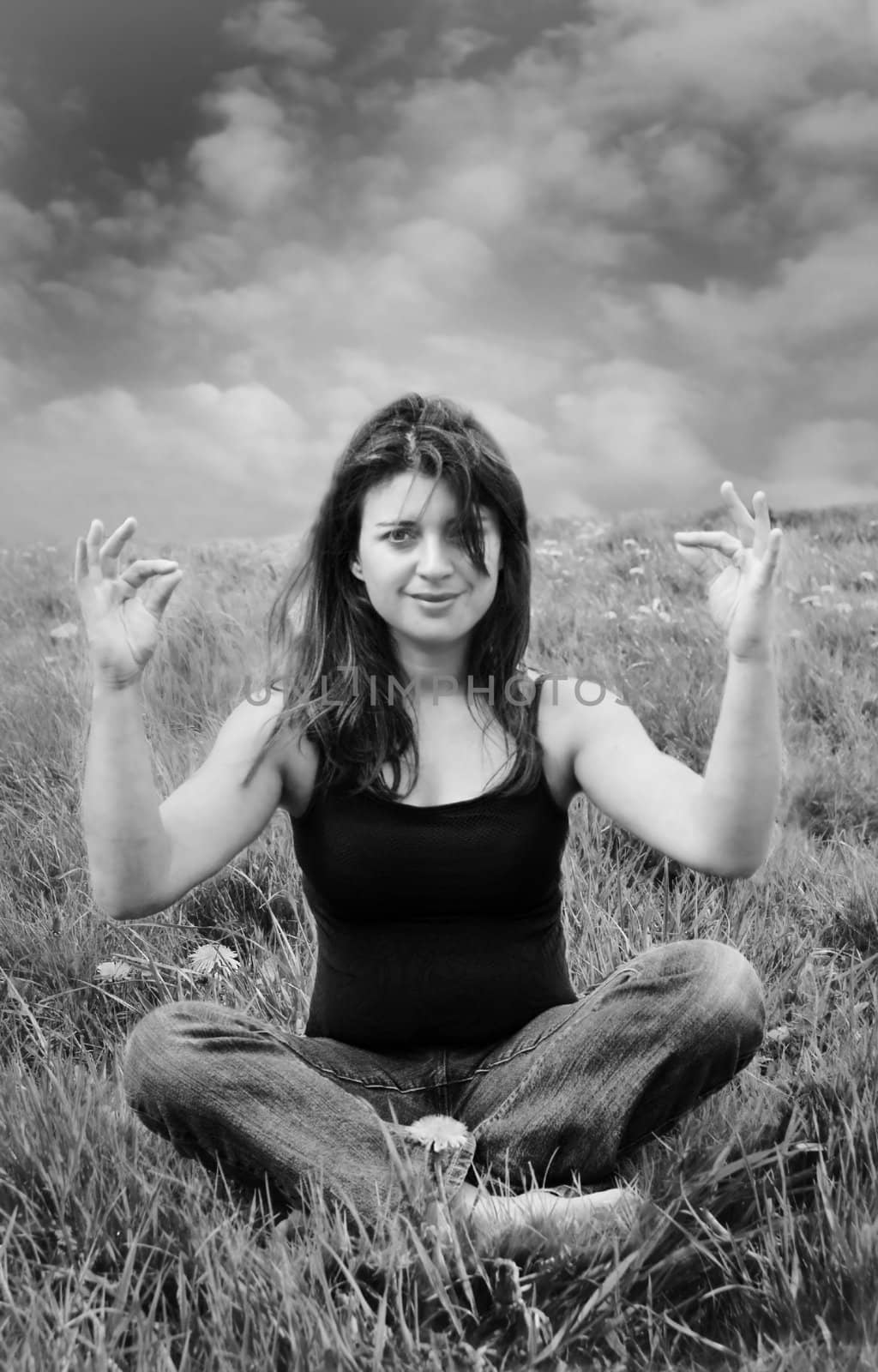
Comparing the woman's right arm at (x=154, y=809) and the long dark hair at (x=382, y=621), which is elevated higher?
the long dark hair at (x=382, y=621)

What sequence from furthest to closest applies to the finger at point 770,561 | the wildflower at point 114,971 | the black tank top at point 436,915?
the wildflower at point 114,971, the black tank top at point 436,915, the finger at point 770,561

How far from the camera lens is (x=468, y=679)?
2461mm

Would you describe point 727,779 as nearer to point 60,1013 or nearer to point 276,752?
point 276,752

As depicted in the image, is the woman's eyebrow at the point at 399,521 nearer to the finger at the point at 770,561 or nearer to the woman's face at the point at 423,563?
the woman's face at the point at 423,563

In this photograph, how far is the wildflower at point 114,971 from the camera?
2822 mm

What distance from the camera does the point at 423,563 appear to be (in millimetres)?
2230

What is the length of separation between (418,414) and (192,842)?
3.05 ft

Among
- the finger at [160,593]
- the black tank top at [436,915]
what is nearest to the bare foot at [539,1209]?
the black tank top at [436,915]

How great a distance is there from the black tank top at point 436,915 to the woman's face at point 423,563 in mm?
334

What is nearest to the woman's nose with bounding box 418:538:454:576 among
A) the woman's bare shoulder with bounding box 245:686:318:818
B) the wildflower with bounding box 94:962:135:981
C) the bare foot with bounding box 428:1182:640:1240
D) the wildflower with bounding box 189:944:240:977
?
the woman's bare shoulder with bounding box 245:686:318:818

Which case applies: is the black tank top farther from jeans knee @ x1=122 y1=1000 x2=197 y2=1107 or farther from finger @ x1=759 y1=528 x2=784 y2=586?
finger @ x1=759 y1=528 x2=784 y2=586

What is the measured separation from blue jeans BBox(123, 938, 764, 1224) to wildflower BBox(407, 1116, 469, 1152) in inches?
0.8

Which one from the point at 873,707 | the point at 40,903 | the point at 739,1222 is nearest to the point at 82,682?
the point at 40,903

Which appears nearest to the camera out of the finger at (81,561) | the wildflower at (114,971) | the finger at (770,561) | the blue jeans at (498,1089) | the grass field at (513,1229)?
the grass field at (513,1229)
